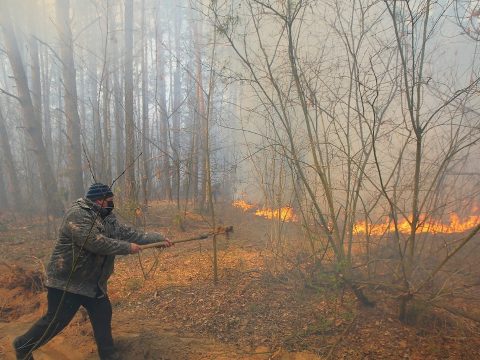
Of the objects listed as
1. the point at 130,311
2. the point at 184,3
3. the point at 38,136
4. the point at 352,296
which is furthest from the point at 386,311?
the point at 184,3

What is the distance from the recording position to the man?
3.82 metres

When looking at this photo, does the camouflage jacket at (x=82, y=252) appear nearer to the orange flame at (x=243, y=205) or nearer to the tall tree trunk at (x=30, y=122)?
the tall tree trunk at (x=30, y=122)

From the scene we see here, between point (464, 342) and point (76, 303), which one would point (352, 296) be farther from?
point (76, 303)

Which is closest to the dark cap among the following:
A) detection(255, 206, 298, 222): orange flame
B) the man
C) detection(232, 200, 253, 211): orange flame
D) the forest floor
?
the man

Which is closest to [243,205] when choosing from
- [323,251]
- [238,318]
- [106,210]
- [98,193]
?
[323,251]

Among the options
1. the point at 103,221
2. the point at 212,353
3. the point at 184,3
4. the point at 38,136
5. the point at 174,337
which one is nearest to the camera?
the point at 103,221

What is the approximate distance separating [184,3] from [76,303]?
1167 inches

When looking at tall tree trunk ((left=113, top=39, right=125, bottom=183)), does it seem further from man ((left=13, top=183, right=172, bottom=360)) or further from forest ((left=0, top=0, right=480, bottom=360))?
man ((left=13, top=183, right=172, bottom=360))

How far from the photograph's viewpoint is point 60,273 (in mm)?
3889

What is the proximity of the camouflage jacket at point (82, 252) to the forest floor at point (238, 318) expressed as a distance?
116cm

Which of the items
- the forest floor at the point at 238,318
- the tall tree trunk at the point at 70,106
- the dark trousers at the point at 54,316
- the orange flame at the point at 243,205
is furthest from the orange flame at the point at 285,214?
the tall tree trunk at the point at 70,106

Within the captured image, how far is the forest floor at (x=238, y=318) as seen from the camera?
4391 millimetres

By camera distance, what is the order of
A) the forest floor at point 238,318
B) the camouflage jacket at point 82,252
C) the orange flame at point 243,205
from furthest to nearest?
the orange flame at point 243,205 < the forest floor at point 238,318 < the camouflage jacket at point 82,252

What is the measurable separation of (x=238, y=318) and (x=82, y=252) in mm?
2456
